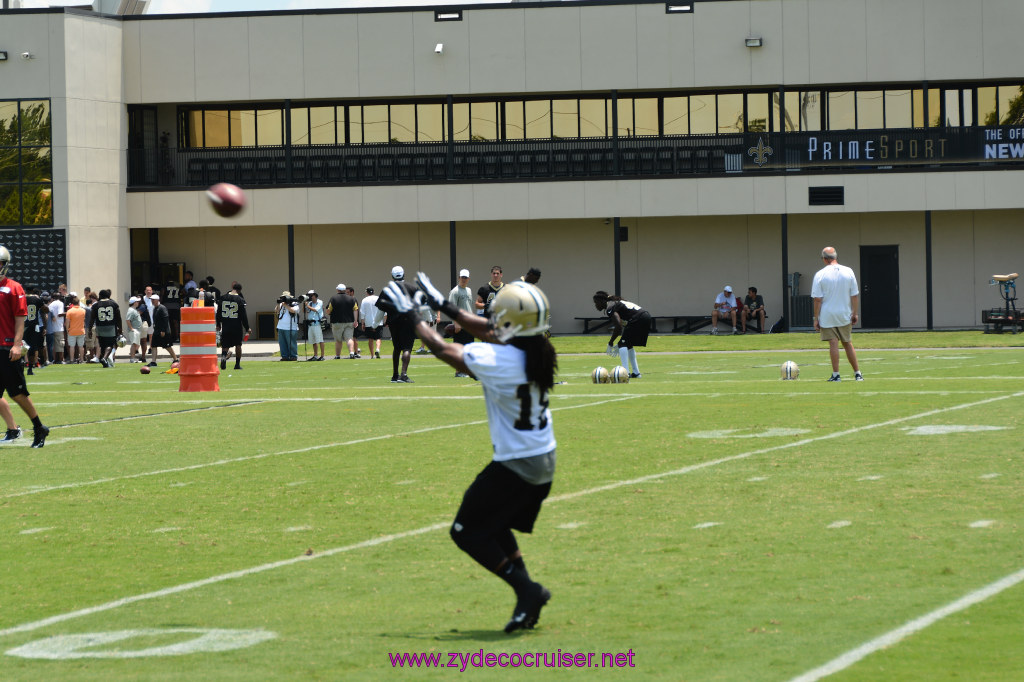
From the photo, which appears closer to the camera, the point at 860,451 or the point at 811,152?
the point at 860,451

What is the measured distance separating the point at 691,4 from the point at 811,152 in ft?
19.7

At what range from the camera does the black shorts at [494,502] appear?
653 centimetres

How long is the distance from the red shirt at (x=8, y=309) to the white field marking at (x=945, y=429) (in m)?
9.05

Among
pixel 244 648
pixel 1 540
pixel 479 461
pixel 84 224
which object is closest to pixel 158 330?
pixel 84 224

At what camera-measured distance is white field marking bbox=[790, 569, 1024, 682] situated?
5578 mm

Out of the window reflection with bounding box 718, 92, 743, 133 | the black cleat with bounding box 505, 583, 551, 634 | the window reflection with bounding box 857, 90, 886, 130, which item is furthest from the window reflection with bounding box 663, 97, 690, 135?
the black cleat with bounding box 505, 583, 551, 634

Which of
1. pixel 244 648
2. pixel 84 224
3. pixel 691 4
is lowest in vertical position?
pixel 244 648

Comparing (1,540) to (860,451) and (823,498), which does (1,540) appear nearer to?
(823,498)

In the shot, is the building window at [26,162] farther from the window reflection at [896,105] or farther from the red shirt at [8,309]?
the red shirt at [8,309]

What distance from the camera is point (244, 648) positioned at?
20.3ft

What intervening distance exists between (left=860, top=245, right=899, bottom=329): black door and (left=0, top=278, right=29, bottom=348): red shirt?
36042mm

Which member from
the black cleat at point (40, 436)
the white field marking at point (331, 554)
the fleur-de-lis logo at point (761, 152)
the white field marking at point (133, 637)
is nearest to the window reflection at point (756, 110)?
the fleur-de-lis logo at point (761, 152)

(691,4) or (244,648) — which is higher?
(691,4)

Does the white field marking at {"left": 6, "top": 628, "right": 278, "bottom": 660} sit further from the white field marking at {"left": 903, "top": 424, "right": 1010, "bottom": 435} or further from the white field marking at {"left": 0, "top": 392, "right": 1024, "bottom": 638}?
the white field marking at {"left": 903, "top": 424, "right": 1010, "bottom": 435}
